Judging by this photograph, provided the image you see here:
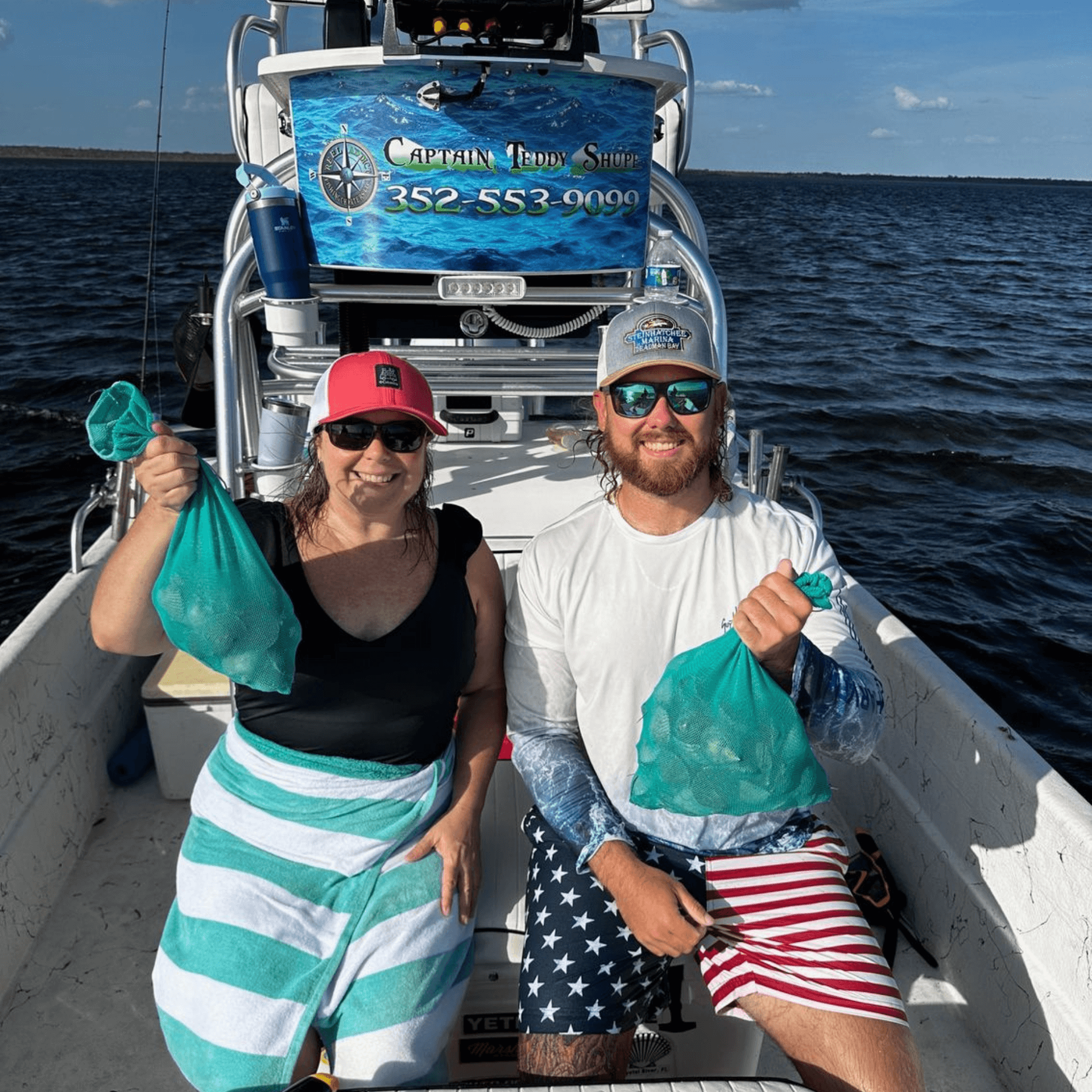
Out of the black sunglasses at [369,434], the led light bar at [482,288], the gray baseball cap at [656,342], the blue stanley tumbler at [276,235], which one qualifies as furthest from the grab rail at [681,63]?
the black sunglasses at [369,434]

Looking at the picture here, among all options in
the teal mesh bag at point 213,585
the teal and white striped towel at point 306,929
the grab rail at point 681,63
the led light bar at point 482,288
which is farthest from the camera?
the grab rail at point 681,63

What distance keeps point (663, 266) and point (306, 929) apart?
2594 millimetres

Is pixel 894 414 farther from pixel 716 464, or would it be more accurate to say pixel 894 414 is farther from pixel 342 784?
pixel 342 784

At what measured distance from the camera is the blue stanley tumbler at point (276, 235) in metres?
2.85

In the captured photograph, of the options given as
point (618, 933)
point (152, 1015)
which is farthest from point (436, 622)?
point (152, 1015)

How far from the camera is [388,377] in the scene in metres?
1.94

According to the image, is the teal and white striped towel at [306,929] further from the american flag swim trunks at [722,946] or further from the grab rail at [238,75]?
the grab rail at [238,75]

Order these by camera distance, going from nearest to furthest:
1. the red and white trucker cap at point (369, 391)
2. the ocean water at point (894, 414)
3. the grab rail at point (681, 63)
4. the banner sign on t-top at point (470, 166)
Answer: the red and white trucker cap at point (369, 391) → the banner sign on t-top at point (470, 166) → the grab rail at point (681, 63) → the ocean water at point (894, 414)

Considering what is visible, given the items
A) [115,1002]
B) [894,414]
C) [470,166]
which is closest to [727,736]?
[115,1002]

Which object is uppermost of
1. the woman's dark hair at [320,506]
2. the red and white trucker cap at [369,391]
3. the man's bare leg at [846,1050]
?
the red and white trucker cap at [369,391]

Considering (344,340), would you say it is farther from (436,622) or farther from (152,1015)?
(152,1015)

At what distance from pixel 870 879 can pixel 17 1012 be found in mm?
2143

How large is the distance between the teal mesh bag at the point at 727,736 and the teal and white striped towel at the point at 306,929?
54 centimetres

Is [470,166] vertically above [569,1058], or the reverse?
[470,166]
